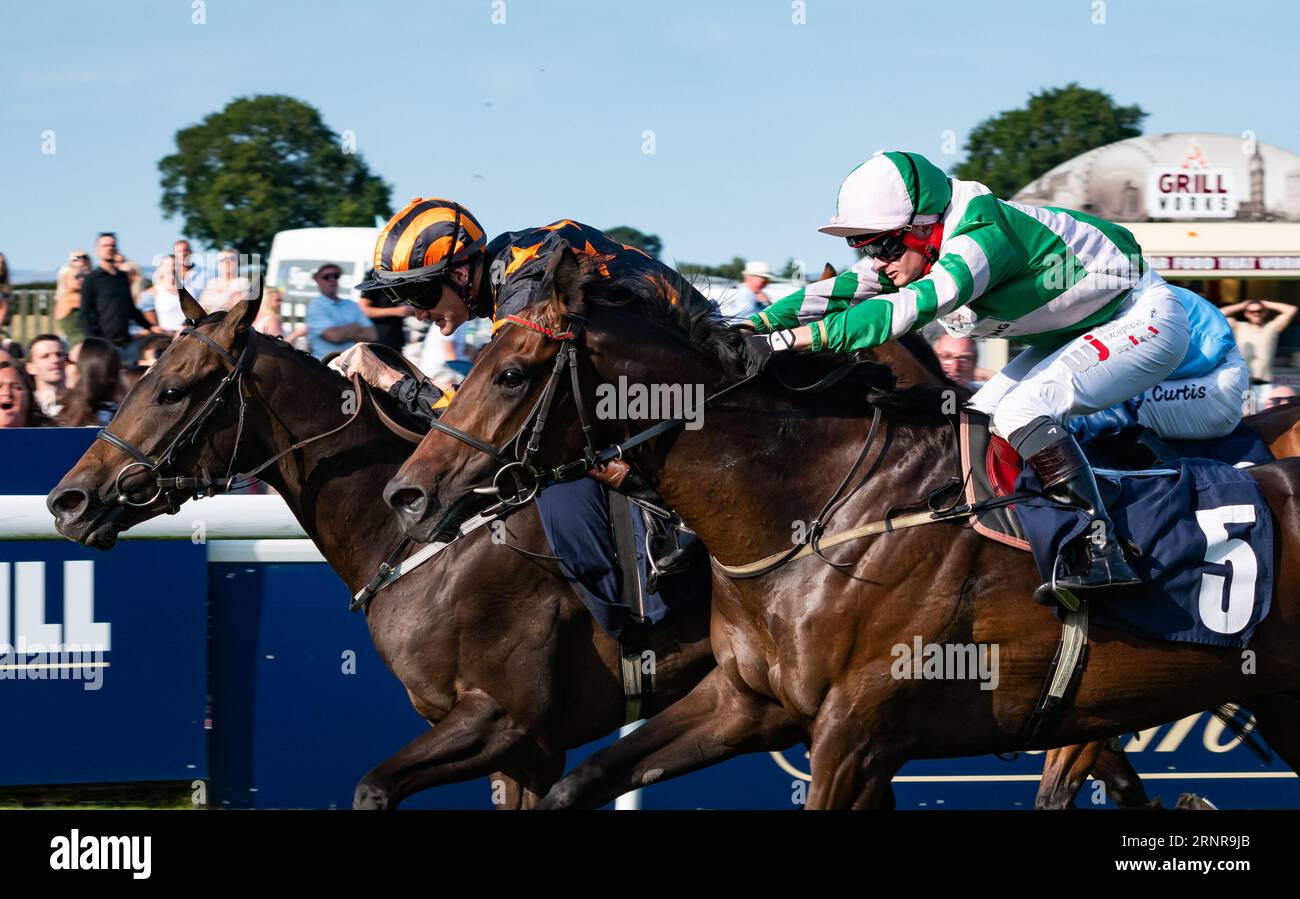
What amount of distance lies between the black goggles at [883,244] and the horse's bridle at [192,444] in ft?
5.72

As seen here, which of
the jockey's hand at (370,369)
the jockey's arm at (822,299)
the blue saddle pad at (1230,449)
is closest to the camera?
the jockey's arm at (822,299)

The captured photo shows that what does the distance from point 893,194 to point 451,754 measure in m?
2.01

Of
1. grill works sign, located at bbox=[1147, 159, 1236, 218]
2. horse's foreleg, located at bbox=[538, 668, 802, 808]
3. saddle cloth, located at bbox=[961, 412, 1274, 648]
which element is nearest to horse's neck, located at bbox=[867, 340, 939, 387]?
saddle cloth, located at bbox=[961, 412, 1274, 648]

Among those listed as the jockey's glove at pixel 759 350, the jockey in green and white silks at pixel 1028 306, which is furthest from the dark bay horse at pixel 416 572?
the jockey in green and white silks at pixel 1028 306

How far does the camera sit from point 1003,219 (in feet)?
13.0

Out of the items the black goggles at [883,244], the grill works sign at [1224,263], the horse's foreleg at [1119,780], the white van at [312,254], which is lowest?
the horse's foreleg at [1119,780]

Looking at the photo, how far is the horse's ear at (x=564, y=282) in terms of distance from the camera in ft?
12.4

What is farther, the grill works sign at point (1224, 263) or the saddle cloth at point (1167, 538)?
the grill works sign at point (1224, 263)

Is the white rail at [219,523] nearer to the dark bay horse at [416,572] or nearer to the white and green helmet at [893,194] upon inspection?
the dark bay horse at [416,572]

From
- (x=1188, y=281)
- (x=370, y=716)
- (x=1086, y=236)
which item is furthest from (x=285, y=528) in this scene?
(x=1188, y=281)

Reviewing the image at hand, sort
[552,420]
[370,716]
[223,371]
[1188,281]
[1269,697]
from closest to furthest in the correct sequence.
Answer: [552,420] → [1269,697] → [223,371] → [370,716] → [1188,281]

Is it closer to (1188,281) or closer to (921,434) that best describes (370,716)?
(921,434)

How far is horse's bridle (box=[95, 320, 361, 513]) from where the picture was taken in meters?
4.69

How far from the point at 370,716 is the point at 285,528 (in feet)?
2.48
